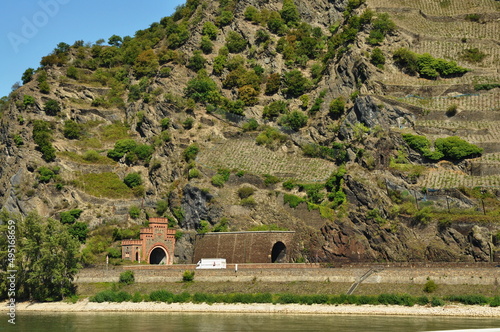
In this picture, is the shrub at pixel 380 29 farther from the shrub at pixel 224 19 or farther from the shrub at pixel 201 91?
the shrub at pixel 224 19

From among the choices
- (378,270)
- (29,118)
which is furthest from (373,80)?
(29,118)

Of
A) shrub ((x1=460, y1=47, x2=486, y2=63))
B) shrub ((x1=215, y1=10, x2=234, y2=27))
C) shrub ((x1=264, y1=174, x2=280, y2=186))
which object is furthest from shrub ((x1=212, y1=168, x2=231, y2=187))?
shrub ((x1=215, y1=10, x2=234, y2=27))

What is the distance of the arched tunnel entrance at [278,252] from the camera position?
229 ft

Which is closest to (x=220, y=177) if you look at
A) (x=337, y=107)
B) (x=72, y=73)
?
(x=337, y=107)

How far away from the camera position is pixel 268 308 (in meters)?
57.3

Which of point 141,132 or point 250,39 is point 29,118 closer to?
point 141,132

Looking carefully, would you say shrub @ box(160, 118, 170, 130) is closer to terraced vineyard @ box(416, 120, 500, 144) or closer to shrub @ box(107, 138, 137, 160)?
shrub @ box(107, 138, 137, 160)

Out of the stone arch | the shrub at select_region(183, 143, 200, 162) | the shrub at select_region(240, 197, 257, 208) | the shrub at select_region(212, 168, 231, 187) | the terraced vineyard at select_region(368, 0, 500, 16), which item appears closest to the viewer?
the shrub at select_region(240, 197, 257, 208)

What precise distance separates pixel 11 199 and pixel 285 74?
126 ft

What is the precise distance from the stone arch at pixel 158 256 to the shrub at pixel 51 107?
90.7 feet

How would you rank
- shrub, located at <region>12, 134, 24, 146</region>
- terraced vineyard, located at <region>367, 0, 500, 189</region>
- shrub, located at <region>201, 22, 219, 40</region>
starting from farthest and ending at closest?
shrub, located at <region>201, 22, 219, 40</region> < shrub, located at <region>12, 134, 24, 146</region> < terraced vineyard, located at <region>367, 0, 500, 189</region>

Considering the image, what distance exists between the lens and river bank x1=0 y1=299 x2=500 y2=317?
2053 inches

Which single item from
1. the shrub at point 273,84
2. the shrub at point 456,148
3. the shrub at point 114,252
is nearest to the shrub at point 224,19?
the shrub at point 273,84

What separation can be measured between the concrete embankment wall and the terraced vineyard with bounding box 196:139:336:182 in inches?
654
